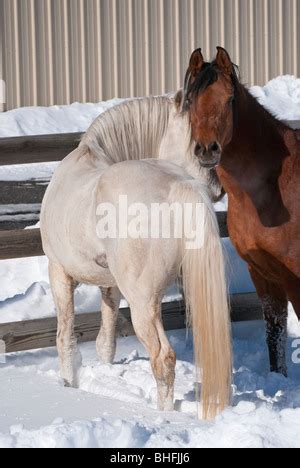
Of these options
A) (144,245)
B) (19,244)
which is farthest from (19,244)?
(144,245)

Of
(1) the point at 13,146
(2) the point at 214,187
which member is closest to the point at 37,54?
(1) the point at 13,146

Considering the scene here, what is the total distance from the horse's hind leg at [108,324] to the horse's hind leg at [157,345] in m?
1.02

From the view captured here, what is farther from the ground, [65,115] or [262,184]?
[262,184]

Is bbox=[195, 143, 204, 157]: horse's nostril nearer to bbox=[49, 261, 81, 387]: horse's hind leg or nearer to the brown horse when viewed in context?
the brown horse

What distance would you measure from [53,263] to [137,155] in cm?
72

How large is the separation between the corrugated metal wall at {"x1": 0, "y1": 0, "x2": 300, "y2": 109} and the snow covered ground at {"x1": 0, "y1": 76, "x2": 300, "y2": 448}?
249 inches

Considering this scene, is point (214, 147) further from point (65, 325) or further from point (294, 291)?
point (65, 325)

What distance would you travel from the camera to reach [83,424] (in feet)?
11.5

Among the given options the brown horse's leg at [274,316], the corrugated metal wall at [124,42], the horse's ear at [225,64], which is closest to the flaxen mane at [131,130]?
the horse's ear at [225,64]

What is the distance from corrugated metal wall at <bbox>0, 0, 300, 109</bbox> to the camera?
13.1 m

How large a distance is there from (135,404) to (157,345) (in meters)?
0.36

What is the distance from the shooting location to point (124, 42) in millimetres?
13523

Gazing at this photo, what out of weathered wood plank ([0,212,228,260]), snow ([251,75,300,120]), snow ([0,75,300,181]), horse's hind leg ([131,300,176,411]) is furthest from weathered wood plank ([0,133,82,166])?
snow ([251,75,300,120])

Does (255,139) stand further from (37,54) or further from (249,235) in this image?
(37,54)
